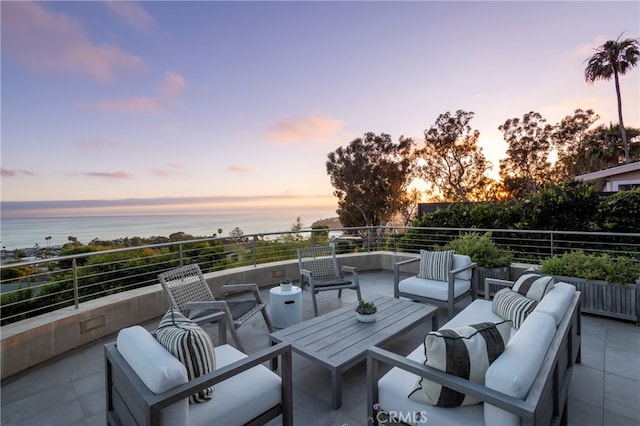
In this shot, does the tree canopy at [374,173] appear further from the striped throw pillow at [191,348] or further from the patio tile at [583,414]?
the striped throw pillow at [191,348]

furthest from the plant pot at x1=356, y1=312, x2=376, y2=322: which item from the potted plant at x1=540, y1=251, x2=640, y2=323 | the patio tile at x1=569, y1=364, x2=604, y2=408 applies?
the potted plant at x1=540, y1=251, x2=640, y2=323

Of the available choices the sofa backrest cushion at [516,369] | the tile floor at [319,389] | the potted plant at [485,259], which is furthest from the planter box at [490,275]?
the sofa backrest cushion at [516,369]

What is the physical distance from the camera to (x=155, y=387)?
4.22 feet

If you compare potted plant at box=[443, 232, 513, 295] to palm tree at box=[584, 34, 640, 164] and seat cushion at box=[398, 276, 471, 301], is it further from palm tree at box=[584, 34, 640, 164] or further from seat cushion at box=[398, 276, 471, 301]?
palm tree at box=[584, 34, 640, 164]

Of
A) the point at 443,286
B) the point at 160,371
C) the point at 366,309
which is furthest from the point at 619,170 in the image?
the point at 160,371

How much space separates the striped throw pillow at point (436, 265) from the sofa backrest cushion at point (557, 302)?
1579 millimetres

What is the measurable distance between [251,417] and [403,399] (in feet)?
2.63

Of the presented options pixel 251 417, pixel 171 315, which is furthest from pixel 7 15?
pixel 251 417

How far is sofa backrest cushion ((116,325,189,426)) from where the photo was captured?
4.26 feet

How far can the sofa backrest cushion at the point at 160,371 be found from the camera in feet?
4.26

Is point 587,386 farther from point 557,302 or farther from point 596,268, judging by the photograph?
point 596,268

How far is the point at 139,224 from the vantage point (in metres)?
18.9

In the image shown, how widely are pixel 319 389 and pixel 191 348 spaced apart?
131cm

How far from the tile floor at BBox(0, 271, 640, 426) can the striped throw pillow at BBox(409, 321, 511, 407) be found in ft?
2.61
